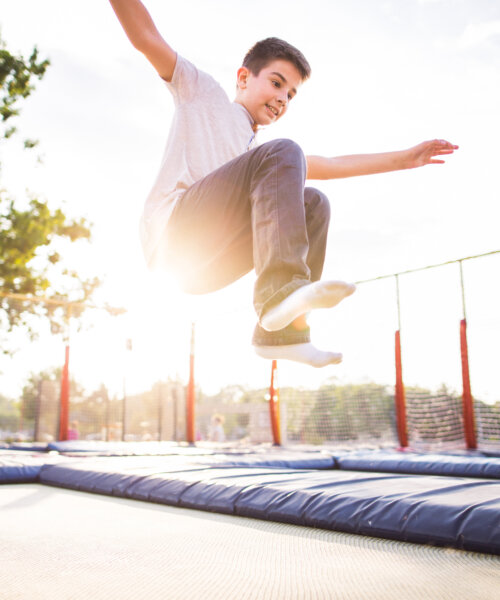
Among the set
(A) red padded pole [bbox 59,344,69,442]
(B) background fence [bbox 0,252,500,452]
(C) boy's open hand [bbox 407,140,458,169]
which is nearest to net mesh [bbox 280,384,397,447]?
(B) background fence [bbox 0,252,500,452]

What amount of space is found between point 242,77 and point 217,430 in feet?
21.8

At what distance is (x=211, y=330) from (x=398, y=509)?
17.6ft

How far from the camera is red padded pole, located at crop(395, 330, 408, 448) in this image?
183 inches

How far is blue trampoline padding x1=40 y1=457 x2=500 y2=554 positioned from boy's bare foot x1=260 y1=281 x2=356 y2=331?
0.63m

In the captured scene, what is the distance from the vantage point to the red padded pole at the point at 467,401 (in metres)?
4.22

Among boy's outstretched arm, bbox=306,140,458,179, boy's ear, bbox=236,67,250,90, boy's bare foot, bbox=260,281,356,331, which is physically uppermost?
boy's ear, bbox=236,67,250,90

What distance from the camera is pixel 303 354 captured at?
1.38 m

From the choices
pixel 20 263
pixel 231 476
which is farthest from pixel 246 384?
pixel 20 263

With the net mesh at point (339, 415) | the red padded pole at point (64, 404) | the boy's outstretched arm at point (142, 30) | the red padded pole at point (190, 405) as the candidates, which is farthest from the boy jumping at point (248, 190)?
the red padded pole at point (190, 405)

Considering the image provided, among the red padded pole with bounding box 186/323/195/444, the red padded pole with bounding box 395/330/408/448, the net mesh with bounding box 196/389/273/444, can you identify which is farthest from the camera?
the red padded pole with bounding box 186/323/195/444

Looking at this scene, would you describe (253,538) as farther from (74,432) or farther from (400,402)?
(74,432)

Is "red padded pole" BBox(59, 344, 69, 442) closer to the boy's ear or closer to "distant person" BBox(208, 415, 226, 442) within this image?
"distant person" BBox(208, 415, 226, 442)

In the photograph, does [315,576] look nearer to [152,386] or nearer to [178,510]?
[178,510]

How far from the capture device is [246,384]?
694cm
